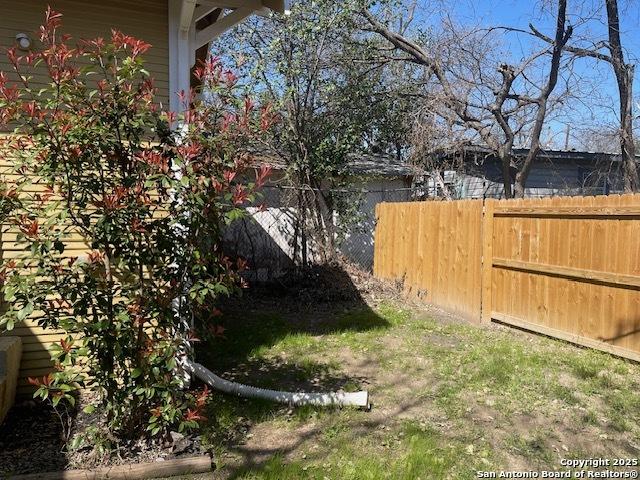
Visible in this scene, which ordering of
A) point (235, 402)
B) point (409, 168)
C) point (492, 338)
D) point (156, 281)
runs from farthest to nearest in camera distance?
point (409, 168)
point (492, 338)
point (235, 402)
point (156, 281)

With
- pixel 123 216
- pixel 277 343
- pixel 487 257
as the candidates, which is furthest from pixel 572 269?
pixel 123 216

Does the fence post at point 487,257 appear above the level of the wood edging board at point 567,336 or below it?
above

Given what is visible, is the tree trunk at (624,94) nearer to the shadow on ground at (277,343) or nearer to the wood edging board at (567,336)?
the wood edging board at (567,336)

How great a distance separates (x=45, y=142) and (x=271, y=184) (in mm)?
6399

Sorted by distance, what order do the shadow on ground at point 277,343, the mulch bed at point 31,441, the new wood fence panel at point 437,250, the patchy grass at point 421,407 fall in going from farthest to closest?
the new wood fence panel at point 437,250, the shadow on ground at point 277,343, the patchy grass at point 421,407, the mulch bed at point 31,441

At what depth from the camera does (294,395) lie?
411cm

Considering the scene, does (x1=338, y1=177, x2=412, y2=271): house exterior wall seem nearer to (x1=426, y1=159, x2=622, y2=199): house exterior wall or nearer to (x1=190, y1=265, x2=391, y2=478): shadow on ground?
(x1=190, y1=265, x2=391, y2=478): shadow on ground

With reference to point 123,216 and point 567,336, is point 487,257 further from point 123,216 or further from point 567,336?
point 123,216

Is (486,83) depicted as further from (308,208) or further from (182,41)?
(182,41)

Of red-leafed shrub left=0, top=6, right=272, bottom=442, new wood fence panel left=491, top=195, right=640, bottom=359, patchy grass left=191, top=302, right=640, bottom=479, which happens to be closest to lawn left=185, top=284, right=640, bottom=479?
patchy grass left=191, top=302, right=640, bottom=479

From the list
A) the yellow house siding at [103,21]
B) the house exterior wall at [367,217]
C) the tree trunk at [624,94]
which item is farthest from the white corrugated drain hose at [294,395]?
the tree trunk at [624,94]

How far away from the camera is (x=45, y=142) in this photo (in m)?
2.88

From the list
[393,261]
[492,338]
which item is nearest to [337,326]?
[492,338]

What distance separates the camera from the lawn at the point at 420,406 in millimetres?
3334
